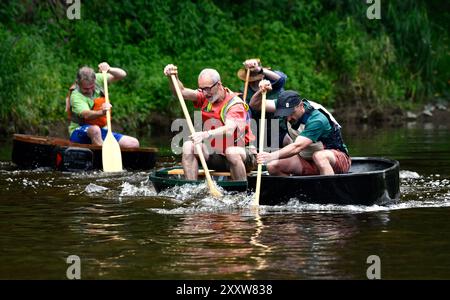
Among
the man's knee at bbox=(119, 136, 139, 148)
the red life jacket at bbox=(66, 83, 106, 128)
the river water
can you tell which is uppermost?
the red life jacket at bbox=(66, 83, 106, 128)

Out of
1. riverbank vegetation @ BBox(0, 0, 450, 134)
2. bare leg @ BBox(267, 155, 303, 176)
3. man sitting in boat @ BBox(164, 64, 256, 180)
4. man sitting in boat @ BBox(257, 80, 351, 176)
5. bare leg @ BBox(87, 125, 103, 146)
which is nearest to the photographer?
man sitting in boat @ BBox(257, 80, 351, 176)

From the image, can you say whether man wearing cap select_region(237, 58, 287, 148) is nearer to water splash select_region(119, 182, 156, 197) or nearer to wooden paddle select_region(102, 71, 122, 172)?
water splash select_region(119, 182, 156, 197)

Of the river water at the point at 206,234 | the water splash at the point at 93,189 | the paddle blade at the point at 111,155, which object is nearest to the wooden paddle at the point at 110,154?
the paddle blade at the point at 111,155

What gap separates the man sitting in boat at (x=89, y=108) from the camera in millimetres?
14992

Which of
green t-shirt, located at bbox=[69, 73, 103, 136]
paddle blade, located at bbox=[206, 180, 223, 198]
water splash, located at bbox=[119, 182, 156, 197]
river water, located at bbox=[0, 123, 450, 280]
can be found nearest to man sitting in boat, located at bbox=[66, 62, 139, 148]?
Answer: green t-shirt, located at bbox=[69, 73, 103, 136]

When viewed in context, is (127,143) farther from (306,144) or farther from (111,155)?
(306,144)

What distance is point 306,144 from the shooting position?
36.4 ft

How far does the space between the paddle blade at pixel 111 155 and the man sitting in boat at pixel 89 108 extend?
386 millimetres

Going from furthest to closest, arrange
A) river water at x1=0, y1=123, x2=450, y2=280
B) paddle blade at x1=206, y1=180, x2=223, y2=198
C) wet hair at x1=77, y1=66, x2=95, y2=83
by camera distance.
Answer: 1. wet hair at x1=77, y1=66, x2=95, y2=83
2. paddle blade at x1=206, y1=180, x2=223, y2=198
3. river water at x1=0, y1=123, x2=450, y2=280

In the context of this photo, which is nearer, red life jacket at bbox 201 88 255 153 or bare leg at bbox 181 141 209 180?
red life jacket at bbox 201 88 255 153

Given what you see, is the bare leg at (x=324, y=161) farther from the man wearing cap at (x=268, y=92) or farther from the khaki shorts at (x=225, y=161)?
the man wearing cap at (x=268, y=92)

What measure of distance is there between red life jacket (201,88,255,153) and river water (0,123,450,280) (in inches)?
24.8

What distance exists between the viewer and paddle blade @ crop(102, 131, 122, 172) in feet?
48.1
